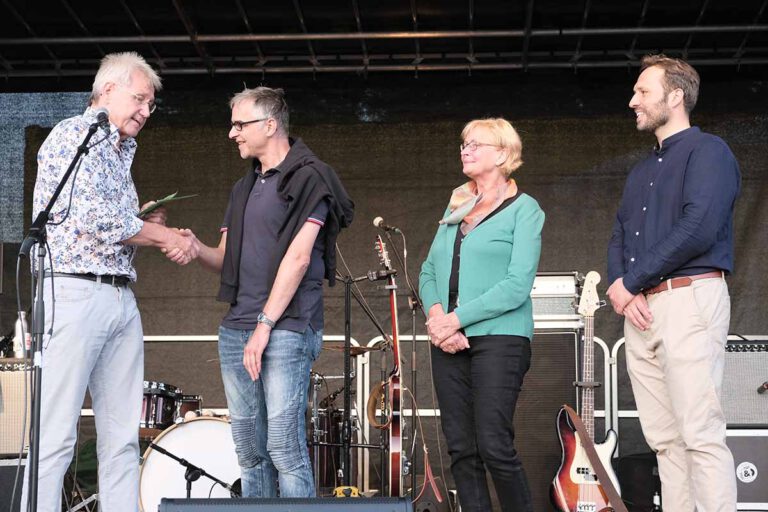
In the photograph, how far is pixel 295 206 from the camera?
132 inches

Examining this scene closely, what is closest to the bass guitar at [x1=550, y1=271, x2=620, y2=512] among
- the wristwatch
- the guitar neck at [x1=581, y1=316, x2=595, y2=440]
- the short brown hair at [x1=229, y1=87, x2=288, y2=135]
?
the guitar neck at [x1=581, y1=316, x2=595, y2=440]

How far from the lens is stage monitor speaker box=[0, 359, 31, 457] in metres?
4.82

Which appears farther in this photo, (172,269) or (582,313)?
(172,269)

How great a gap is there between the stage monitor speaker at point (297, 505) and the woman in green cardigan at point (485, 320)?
84 centimetres

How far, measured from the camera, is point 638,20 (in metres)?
5.67

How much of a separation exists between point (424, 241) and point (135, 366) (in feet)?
10.1

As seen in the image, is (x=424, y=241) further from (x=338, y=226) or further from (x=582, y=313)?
(x=338, y=226)

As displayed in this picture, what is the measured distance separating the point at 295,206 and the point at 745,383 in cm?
269

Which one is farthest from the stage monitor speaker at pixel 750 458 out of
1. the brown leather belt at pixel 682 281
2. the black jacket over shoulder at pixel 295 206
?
the black jacket over shoulder at pixel 295 206

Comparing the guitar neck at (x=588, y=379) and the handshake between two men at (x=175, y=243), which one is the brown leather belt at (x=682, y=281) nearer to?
the guitar neck at (x=588, y=379)

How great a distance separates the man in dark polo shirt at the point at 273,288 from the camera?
3.23m

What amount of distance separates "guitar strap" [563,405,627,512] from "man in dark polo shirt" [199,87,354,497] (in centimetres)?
162

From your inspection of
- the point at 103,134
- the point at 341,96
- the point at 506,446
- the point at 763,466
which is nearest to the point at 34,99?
the point at 341,96

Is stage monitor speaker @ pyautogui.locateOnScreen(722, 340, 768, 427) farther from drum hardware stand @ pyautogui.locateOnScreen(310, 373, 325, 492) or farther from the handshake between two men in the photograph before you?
the handshake between two men
